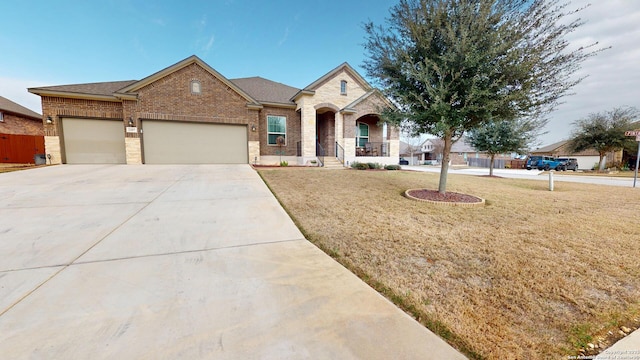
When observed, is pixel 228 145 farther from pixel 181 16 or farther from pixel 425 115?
pixel 425 115

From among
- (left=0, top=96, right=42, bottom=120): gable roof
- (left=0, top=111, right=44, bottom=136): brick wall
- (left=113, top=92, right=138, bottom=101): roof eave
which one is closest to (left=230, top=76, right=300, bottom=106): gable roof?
(left=113, top=92, right=138, bottom=101): roof eave

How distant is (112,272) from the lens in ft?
8.09

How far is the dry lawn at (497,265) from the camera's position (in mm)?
1786

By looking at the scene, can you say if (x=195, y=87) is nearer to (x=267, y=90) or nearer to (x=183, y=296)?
(x=267, y=90)

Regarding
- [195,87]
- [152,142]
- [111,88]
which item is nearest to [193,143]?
[152,142]

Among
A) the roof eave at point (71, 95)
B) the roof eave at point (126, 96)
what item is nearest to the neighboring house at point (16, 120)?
the roof eave at point (71, 95)

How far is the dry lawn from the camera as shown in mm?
1786

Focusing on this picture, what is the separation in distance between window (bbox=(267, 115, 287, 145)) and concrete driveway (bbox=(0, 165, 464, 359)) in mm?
11727

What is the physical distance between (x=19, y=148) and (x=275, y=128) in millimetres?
16717

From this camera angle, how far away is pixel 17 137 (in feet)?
49.9

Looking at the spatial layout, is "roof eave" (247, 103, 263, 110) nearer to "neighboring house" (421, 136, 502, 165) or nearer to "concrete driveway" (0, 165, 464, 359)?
"concrete driveway" (0, 165, 464, 359)

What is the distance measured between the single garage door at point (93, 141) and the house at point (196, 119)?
4 cm

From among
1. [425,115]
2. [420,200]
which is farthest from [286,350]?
[425,115]

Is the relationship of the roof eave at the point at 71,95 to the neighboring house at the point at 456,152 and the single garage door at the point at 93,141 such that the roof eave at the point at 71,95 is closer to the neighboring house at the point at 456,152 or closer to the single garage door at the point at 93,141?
the single garage door at the point at 93,141
